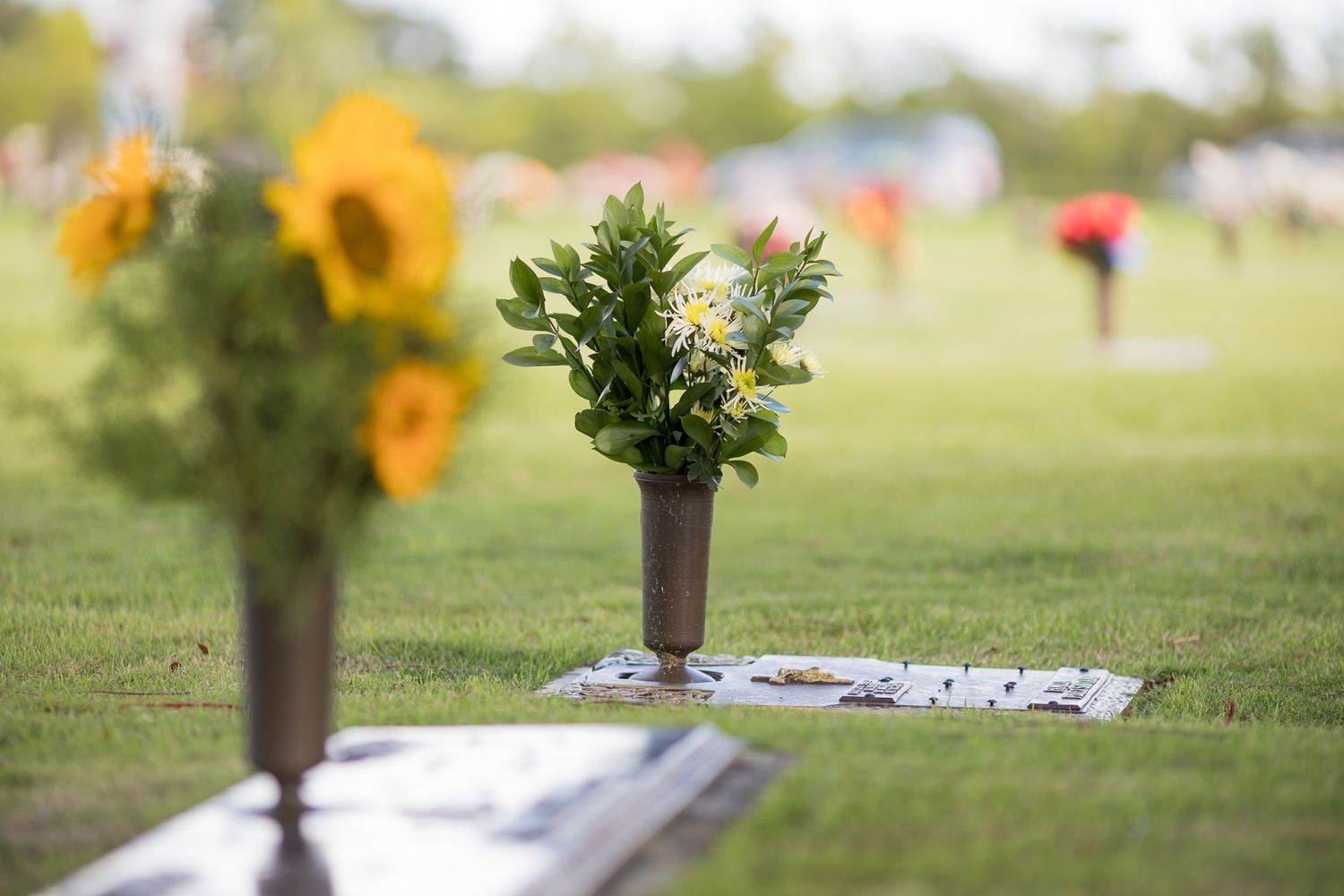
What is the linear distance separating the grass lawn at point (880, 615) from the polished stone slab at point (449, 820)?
0.71 ft

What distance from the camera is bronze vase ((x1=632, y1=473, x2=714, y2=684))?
5.05 m

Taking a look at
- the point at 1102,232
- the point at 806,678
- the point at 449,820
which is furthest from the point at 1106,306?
the point at 449,820

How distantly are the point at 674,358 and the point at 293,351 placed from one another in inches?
84.7

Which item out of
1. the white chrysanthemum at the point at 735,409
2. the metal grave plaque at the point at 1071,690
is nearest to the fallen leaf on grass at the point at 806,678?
the metal grave plaque at the point at 1071,690

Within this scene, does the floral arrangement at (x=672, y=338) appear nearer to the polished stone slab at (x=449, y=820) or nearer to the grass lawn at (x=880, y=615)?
the grass lawn at (x=880, y=615)

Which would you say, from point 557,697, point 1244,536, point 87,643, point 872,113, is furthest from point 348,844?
point 872,113

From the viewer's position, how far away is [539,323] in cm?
498

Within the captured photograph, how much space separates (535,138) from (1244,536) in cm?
5239

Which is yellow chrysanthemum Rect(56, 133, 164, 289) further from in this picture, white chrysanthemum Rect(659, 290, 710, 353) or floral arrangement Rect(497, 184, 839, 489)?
white chrysanthemum Rect(659, 290, 710, 353)

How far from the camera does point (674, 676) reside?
521 centimetres

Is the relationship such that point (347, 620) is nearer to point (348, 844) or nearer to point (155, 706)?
point (155, 706)

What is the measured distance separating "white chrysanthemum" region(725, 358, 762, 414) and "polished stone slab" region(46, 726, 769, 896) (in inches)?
58.9

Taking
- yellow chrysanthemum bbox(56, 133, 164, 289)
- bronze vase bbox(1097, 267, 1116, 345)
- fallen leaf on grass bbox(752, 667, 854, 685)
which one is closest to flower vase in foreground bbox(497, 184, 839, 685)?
fallen leaf on grass bbox(752, 667, 854, 685)

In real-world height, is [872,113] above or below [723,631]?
above
